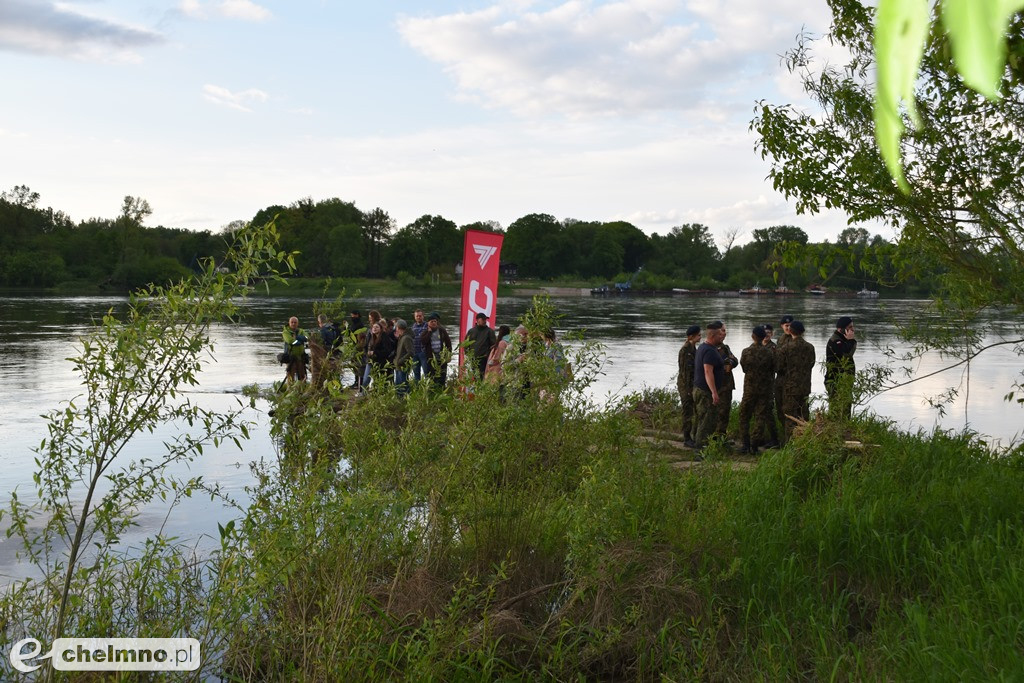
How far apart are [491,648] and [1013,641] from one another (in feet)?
8.97

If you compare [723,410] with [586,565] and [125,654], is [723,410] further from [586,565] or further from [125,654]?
[125,654]

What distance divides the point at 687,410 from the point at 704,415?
3.18 feet

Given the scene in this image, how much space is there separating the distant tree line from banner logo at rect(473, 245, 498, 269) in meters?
86.4

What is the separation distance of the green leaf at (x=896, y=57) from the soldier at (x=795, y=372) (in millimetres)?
11881

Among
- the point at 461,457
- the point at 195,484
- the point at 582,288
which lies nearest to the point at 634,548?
the point at 461,457

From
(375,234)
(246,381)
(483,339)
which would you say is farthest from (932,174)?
(375,234)

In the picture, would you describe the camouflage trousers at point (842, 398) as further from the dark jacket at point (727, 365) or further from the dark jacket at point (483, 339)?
the dark jacket at point (483, 339)

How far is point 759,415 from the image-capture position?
1238cm

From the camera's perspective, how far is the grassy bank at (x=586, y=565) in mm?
4906

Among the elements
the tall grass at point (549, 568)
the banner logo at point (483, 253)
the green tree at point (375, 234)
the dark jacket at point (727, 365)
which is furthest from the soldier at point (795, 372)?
the green tree at point (375, 234)

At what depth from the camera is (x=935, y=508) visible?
25.5ft

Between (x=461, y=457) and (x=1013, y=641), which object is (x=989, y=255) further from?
(x=461, y=457)

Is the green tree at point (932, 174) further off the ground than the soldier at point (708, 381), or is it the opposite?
the green tree at point (932, 174)

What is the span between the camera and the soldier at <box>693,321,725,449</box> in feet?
38.9
